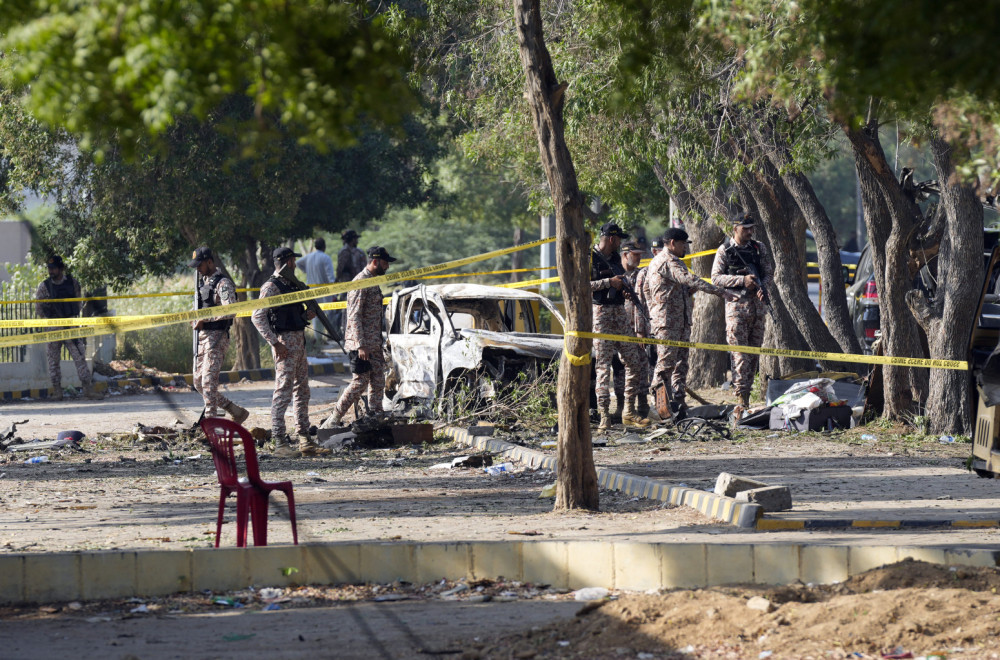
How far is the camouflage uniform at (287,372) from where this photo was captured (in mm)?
12383

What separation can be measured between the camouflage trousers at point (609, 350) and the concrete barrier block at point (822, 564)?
23.1 feet

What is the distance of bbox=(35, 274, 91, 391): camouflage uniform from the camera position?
18.1 m

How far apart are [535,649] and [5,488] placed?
21.0ft

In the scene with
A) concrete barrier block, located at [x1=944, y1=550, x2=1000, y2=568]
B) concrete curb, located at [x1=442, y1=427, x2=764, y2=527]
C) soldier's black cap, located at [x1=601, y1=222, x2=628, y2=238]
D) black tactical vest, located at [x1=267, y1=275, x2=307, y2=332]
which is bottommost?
concrete barrier block, located at [x1=944, y1=550, x2=1000, y2=568]

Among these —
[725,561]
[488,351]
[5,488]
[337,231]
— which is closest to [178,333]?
[337,231]

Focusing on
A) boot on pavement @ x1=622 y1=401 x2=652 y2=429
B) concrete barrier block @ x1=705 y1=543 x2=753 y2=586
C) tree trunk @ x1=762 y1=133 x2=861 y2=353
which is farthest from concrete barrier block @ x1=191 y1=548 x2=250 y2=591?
tree trunk @ x1=762 y1=133 x2=861 y2=353

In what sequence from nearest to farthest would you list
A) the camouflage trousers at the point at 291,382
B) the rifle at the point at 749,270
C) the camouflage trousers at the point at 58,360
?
1. the camouflage trousers at the point at 291,382
2. the rifle at the point at 749,270
3. the camouflage trousers at the point at 58,360

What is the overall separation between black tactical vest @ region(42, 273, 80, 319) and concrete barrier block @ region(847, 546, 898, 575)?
47.7ft

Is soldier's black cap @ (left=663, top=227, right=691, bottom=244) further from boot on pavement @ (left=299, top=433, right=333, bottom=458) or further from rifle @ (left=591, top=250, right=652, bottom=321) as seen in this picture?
boot on pavement @ (left=299, top=433, right=333, bottom=458)

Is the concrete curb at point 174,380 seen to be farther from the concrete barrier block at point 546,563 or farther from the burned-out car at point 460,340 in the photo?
the concrete barrier block at point 546,563

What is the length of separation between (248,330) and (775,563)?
57.6 ft

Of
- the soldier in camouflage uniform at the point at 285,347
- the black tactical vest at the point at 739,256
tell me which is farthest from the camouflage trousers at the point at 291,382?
the black tactical vest at the point at 739,256

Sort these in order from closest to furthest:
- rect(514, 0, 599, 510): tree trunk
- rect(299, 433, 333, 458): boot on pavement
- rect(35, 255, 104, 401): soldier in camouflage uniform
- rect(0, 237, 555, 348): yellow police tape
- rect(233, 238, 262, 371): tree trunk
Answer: rect(514, 0, 599, 510): tree trunk < rect(0, 237, 555, 348): yellow police tape < rect(299, 433, 333, 458): boot on pavement < rect(35, 255, 104, 401): soldier in camouflage uniform < rect(233, 238, 262, 371): tree trunk

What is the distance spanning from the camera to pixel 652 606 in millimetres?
5703
